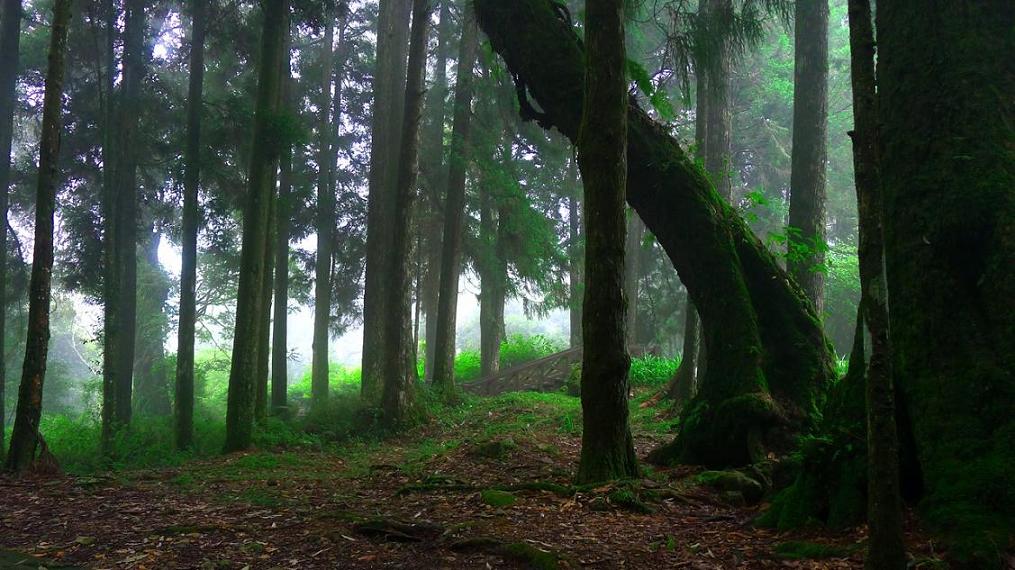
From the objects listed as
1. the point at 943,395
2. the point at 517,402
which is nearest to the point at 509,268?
the point at 517,402

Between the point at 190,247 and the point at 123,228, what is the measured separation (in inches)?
114

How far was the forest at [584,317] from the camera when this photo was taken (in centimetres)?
392

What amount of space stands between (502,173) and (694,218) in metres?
9.97

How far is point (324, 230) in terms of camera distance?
19.2 meters

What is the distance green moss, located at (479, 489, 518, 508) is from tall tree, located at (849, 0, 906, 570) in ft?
9.23

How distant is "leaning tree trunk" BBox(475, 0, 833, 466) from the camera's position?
277 inches

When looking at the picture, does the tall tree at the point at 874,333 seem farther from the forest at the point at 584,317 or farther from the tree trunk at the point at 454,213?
the tree trunk at the point at 454,213

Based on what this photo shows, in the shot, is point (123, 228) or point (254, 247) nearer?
point (254, 247)

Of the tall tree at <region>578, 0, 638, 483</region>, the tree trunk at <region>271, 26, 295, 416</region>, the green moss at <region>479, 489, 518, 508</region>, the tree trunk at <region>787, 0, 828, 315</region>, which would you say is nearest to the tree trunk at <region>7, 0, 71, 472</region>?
the green moss at <region>479, 489, 518, 508</region>

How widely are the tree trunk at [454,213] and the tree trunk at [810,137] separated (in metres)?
8.72

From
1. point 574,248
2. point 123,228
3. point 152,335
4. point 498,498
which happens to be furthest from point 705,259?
point 152,335

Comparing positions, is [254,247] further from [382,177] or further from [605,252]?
[605,252]

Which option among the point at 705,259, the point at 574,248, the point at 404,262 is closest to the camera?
the point at 705,259

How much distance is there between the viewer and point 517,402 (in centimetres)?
1616
